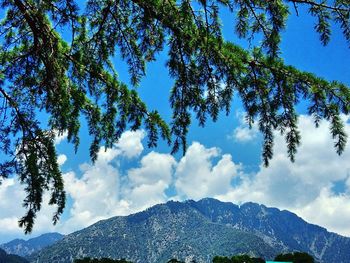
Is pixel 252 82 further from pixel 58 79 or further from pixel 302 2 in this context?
pixel 58 79

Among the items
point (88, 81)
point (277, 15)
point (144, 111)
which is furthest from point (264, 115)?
point (88, 81)

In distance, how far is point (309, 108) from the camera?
371 centimetres

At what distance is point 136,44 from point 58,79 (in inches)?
40.1

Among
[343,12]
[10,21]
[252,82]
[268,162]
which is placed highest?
[10,21]

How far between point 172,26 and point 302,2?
48.4 inches

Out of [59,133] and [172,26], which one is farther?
[59,133]

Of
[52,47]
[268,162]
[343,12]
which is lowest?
[268,162]

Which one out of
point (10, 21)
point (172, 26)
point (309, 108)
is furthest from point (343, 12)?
point (10, 21)

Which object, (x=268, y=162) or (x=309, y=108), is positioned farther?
(x=268, y=162)

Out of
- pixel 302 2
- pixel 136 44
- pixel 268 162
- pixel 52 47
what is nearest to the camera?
pixel 302 2

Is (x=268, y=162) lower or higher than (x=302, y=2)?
lower

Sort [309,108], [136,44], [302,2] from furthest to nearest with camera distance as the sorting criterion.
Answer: [136,44]
[309,108]
[302,2]

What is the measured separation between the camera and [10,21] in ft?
16.1

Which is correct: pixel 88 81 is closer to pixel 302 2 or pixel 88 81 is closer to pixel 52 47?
pixel 52 47
